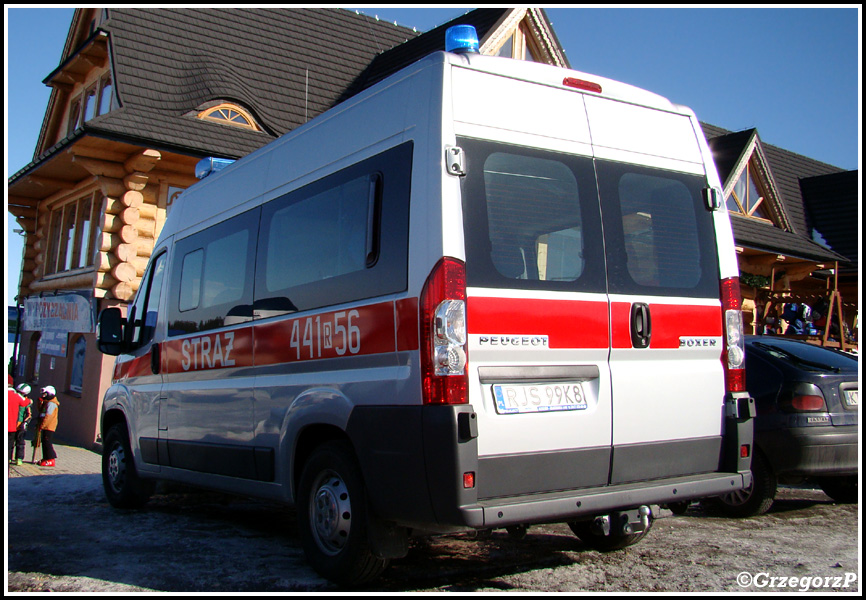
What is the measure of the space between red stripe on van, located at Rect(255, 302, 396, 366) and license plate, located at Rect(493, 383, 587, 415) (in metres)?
0.61

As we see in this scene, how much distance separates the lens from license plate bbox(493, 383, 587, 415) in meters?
4.04

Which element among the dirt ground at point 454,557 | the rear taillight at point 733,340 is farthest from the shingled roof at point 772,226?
the rear taillight at point 733,340

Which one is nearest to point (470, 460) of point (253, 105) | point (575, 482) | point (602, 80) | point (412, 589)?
point (575, 482)

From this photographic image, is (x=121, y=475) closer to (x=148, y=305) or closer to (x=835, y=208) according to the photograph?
(x=148, y=305)

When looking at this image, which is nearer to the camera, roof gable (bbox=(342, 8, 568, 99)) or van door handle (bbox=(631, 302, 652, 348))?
van door handle (bbox=(631, 302, 652, 348))

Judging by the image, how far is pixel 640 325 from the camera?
15.0 feet

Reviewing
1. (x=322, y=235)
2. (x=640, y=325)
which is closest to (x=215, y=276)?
(x=322, y=235)

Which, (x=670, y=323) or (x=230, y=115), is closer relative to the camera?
(x=670, y=323)

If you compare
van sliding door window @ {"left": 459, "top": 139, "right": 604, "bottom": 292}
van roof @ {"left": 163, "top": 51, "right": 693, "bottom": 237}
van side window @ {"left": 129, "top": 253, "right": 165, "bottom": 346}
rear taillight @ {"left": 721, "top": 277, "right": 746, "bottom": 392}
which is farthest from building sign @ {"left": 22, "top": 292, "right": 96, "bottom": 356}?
rear taillight @ {"left": 721, "top": 277, "right": 746, "bottom": 392}

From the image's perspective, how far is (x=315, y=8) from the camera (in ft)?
70.2

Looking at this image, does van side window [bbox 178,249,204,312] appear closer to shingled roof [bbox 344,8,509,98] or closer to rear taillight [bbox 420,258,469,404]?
rear taillight [bbox 420,258,469,404]

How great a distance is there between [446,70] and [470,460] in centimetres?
198

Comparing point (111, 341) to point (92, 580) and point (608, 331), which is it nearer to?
point (92, 580)

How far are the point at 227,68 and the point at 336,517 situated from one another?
14.4 meters
